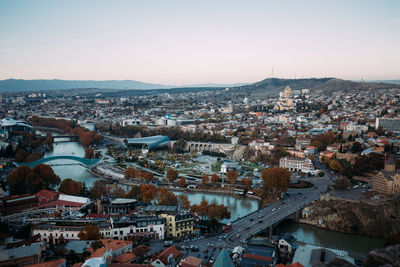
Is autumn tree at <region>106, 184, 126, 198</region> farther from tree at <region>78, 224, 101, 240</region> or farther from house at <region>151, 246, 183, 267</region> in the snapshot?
house at <region>151, 246, 183, 267</region>

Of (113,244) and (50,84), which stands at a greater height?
(50,84)

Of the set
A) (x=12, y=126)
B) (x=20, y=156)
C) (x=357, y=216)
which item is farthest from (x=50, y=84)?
(x=357, y=216)

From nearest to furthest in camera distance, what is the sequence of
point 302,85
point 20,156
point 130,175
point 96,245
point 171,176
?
point 96,245
point 171,176
point 130,175
point 20,156
point 302,85

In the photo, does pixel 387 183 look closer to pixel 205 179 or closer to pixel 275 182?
pixel 275 182

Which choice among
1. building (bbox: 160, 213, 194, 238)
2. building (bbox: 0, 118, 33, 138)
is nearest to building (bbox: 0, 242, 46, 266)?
building (bbox: 160, 213, 194, 238)

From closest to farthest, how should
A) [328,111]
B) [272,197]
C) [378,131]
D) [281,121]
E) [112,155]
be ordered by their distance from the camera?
[272,197] → [112,155] → [378,131] → [281,121] → [328,111]

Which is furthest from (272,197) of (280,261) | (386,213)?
(280,261)

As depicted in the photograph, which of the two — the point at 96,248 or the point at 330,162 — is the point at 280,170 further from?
the point at 96,248

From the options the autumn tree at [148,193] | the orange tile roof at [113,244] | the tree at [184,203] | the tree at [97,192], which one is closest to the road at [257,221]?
the orange tile roof at [113,244]
